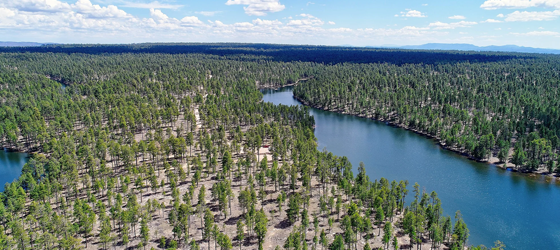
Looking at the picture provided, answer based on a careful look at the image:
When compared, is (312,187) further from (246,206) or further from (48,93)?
(48,93)

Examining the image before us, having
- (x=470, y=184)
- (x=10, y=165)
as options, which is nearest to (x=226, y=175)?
(x=470, y=184)

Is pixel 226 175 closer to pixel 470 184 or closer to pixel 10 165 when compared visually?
pixel 470 184

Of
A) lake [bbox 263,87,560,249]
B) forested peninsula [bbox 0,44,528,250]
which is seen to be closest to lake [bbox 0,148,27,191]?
forested peninsula [bbox 0,44,528,250]

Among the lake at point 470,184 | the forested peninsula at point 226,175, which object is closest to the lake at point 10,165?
the forested peninsula at point 226,175

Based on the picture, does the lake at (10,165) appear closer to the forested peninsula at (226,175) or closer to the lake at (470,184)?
the forested peninsula at (226,175)

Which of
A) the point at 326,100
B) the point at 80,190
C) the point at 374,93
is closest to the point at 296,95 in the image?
the point at 326,100

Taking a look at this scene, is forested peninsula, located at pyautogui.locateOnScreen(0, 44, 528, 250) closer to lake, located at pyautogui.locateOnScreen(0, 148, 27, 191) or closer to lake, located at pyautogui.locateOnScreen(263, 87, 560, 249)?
lake, located at pyautogui.locateOnScreen(0, 148, 27, 191)

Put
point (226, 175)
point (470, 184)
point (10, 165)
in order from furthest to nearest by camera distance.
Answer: point (10, 165)
point (470, 184)
point (226, 175)
